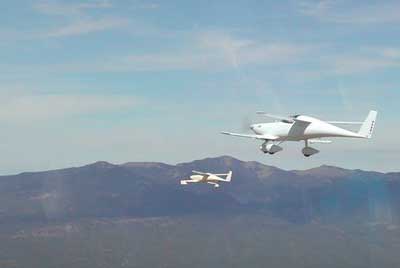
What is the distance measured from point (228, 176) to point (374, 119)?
38.8 meters

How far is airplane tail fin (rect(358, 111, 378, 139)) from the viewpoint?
4461 inches

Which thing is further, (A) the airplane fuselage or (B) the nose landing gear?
(B) the nose landing gear

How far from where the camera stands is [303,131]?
115 metres

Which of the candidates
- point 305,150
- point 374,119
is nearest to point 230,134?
point 305,150

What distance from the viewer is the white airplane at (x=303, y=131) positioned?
11388 centimetres

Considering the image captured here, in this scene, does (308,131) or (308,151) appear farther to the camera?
(308,151)

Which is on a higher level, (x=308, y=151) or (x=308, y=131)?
(x=308, y=131)

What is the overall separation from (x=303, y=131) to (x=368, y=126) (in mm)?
11114

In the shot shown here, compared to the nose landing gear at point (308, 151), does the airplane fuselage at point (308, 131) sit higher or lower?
higher

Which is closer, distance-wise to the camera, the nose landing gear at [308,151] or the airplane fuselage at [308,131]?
the airplane fuselage at [308,131]

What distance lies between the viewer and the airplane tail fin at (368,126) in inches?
4461

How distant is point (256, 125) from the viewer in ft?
410

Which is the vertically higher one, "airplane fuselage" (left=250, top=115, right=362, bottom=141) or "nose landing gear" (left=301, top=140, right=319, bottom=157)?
"airplane fuselage" (left=250, top=115, right=362, bottom=141)

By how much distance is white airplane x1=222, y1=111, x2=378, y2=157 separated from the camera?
11388cm
